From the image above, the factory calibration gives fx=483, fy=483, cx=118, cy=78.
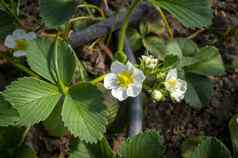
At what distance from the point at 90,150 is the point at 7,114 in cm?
28

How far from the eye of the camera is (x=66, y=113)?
4.56 feet

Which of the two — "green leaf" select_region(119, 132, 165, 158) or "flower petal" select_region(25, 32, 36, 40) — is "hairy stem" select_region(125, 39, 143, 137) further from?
"flower petal" select_region(25, 32, 36, 40)

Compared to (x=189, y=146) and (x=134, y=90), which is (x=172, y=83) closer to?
(x=134, y=90)

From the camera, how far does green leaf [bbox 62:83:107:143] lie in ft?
4.55

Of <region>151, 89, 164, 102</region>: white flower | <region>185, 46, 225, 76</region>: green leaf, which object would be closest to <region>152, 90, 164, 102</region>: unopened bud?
<region>151, 89, 164, 102</region>: white flower

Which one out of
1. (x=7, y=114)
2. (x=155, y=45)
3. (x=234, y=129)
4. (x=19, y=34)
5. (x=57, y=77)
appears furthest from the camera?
(x=155, y=45)

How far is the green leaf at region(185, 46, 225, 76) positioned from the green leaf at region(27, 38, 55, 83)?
0.56 m

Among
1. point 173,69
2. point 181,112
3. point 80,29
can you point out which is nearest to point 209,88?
point 181,112

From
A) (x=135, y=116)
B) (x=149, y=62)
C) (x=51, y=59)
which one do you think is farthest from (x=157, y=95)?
(x=51, y=59)

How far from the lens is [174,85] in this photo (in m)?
1.52

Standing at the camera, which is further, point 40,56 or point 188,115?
point 188,115

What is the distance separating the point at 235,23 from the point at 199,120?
48cm

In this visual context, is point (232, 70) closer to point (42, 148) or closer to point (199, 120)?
point (199, 120)

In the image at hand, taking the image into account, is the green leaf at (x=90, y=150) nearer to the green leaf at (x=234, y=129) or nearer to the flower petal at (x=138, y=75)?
the flower petal at (x=138, y=75)
